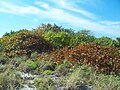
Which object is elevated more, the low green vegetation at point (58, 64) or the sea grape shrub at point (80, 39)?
the sea grape shrub at point (80, 39)

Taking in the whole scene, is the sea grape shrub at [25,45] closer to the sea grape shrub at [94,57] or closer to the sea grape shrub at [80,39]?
the sea grape shrub at [80,39]

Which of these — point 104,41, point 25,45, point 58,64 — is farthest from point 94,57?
point 104,41

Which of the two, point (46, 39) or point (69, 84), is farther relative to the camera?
point (46, 39)

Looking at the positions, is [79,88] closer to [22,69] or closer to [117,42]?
[22,69]

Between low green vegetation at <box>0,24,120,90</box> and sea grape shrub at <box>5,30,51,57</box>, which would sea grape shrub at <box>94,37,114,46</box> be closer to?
low green vegetation at <box>0,24,120,90</box>

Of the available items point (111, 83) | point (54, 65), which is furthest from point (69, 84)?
point (54, 65)

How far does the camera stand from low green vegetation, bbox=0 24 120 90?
867 centimetres

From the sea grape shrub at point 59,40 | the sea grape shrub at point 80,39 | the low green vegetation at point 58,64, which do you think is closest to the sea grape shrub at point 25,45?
the low green vegetation at point 58,64

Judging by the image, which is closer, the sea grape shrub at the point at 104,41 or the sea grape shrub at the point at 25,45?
the sea grape shrub at the point at 25,45

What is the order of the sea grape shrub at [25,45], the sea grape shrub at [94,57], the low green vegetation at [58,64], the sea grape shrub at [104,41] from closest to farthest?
the low green vegetation at [58,64], the sea grape shrub at [94,57], the sea grape shrub at [25,45], the sea grape shrub at [104,41]

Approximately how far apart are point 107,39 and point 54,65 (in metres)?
5.36

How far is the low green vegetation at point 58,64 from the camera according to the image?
867 centimetres

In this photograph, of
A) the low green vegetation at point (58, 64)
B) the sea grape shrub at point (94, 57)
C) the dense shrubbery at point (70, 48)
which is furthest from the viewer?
the dense shrubbery at point (70, 48)

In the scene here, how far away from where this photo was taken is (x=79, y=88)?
28.2 ft
